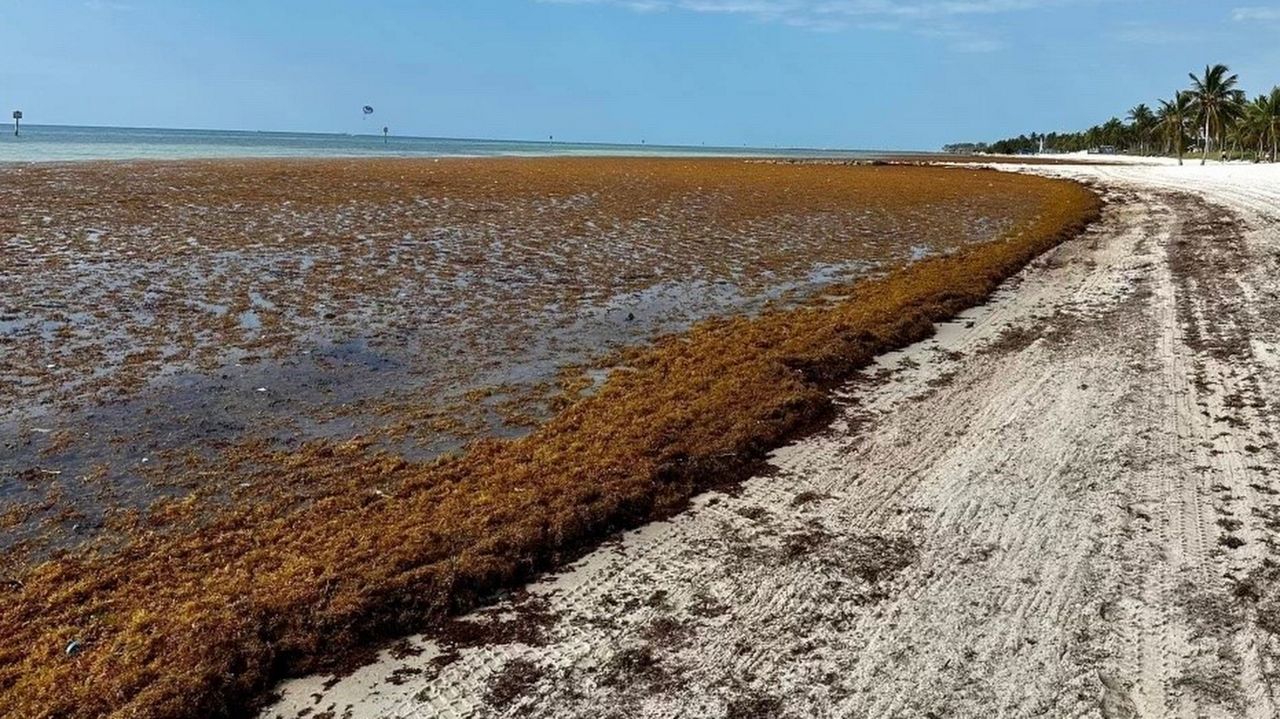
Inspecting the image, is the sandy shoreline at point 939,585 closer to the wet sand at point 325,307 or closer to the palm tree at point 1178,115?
the wet sand at point 325,307

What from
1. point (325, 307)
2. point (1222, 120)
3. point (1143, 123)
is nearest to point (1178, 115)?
point (1222, 120)

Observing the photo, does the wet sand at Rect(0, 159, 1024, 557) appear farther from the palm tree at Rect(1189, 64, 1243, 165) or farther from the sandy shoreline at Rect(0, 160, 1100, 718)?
the palm tree at Rect(1189, 64, 1243, 165)

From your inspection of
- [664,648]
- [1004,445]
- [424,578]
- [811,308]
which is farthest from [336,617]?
[811,308]

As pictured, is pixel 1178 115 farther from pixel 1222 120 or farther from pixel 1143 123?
pixel 1143 123

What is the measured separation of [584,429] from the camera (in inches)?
283

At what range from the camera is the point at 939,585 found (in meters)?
4.69

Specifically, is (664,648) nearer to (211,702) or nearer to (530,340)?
(211,702)

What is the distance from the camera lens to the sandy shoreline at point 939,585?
12.5ft

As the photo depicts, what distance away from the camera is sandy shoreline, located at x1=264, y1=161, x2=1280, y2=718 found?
381 centimetres

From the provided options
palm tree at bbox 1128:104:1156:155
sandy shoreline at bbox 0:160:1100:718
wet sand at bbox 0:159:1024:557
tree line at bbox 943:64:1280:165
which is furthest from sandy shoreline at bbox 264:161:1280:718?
palm tree at bbox 1128:104:1156:155

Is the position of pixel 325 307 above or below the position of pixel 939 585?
above

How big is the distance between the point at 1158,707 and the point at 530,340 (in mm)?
7815

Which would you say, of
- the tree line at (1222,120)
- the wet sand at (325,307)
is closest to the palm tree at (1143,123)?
the tree line at (1222,120)

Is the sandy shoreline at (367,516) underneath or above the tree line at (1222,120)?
underneath
